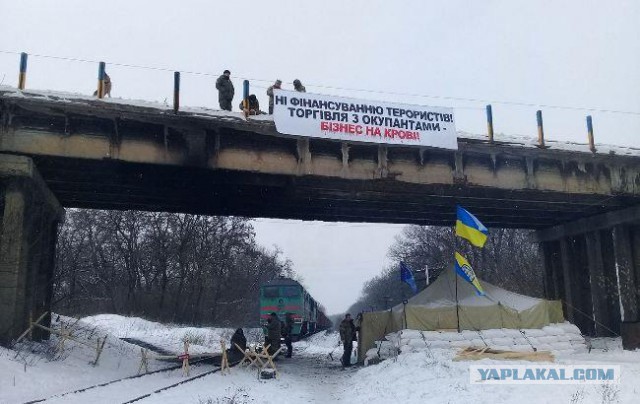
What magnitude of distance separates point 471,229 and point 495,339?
14.8 ft

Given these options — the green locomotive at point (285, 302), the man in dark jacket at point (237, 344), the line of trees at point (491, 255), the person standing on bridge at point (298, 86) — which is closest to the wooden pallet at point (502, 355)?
the man in dark jacket at point (237, 344)

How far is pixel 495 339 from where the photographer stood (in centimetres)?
2011

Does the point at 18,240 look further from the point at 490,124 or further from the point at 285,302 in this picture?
the point at 285,302

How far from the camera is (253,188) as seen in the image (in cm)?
2102

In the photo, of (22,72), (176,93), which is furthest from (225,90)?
(22,72)

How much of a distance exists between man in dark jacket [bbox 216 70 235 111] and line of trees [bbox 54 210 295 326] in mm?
34213

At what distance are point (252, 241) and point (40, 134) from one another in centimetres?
4216

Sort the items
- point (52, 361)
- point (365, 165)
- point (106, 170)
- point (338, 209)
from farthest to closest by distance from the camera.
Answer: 1. point (338, 209)
2. point (365, 165)
3. point (106, 170)
4. point (52, 361)

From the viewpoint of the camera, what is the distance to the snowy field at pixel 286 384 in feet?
35.1

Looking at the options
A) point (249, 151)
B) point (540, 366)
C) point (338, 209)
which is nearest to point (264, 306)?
point (338, 209)

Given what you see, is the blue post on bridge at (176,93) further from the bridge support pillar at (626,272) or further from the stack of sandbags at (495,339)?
the bridge support pillar at (626,272)

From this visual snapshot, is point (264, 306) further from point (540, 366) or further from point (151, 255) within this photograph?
point (540, 366)

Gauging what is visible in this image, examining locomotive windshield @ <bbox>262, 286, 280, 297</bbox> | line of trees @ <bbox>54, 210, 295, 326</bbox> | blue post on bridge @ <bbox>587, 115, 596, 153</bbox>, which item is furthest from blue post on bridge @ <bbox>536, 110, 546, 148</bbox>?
line of trees @ <bbox>54, 210, 295, 326</bbox>

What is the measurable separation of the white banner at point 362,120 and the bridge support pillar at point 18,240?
779 cm
